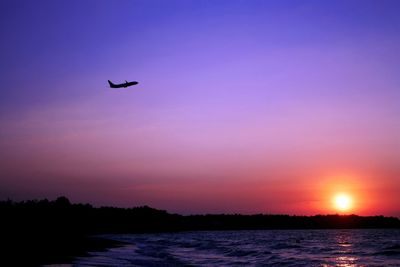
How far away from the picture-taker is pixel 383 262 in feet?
153

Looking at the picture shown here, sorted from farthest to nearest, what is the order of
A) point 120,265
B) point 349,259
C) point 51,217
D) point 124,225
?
point 124,225, point 51,217, point 349,259, point 120,265

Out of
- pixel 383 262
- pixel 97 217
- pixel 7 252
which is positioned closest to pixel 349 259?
pixel 383 262

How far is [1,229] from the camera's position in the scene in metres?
47.8

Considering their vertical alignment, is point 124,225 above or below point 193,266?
above

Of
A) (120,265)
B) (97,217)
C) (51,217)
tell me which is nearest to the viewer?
(120,265)

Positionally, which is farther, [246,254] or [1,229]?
[246,254]

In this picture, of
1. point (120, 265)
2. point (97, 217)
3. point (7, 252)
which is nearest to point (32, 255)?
point (7, 252)

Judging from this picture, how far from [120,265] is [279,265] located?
15025 millimetres

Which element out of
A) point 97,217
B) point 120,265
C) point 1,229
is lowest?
point 120,265

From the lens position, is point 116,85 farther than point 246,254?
No

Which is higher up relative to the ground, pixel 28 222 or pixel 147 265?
pixel 28 222

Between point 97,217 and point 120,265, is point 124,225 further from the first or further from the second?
point 120,265

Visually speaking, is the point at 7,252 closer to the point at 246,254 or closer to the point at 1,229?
the point at 1,229

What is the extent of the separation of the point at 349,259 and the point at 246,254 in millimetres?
13182
